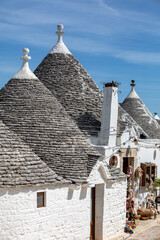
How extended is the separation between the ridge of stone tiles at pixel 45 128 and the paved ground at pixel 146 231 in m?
3.59

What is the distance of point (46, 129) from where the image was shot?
50.0ft

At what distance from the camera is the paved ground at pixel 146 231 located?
52.0ft

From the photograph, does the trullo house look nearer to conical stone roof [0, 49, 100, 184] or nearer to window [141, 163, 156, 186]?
conical stone roof [0, 49, 100, 184]

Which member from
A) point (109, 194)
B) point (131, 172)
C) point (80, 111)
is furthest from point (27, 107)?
point (131, 172)

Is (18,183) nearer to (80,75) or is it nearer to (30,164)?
(30,164)

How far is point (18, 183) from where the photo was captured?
12.1 metres

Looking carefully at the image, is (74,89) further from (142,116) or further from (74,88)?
(142,116)

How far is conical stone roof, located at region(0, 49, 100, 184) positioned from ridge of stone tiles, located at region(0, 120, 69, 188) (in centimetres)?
110

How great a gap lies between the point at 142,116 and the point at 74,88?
682 centimetres

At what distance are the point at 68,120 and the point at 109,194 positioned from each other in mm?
3309

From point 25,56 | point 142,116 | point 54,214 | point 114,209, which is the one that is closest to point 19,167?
point 54,214

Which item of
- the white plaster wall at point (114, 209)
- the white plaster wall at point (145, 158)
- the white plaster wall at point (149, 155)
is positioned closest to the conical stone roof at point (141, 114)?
the white plaster wall at point (149, 155)

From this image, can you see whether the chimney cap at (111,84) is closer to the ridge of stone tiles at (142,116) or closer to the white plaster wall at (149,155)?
the white plaster wall at (149,155)

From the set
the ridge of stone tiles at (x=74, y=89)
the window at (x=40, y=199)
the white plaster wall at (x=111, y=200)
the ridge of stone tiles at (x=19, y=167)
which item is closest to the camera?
the ridge of stone tiles at (x=19, y=167)
